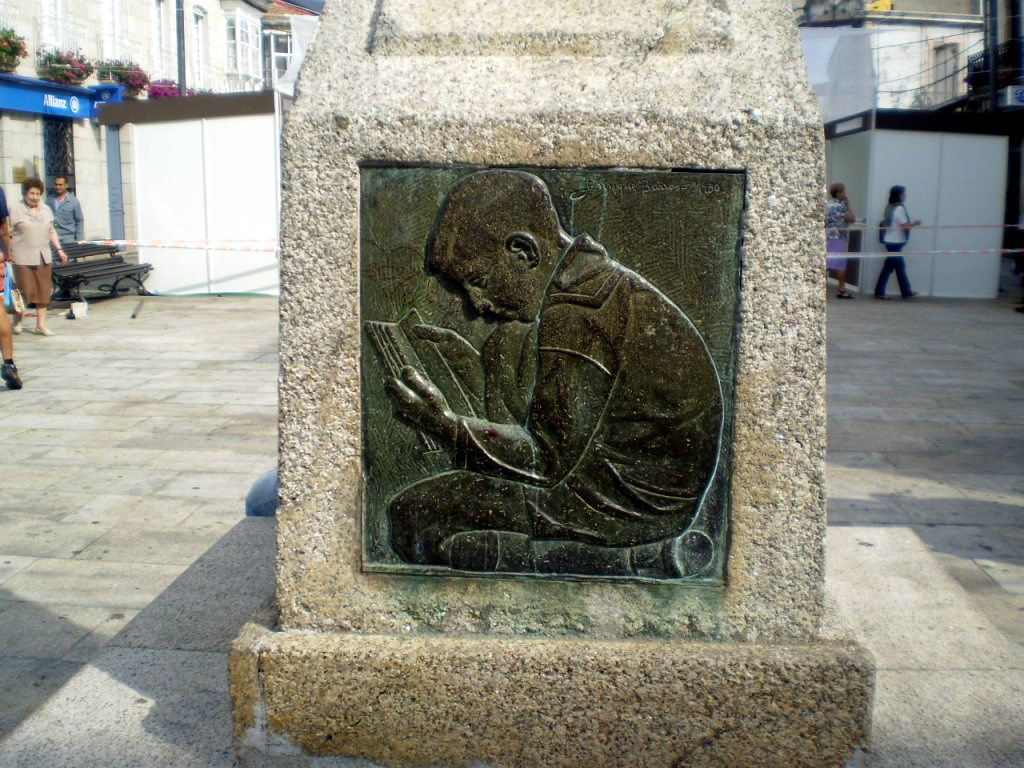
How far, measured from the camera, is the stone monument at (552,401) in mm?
2477

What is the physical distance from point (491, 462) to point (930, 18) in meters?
30.6

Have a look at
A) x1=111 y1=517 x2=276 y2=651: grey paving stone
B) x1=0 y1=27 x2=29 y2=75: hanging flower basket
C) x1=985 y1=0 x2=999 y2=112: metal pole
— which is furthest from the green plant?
x1=111 y1=517 x2=276 y2=651: grey paving stone

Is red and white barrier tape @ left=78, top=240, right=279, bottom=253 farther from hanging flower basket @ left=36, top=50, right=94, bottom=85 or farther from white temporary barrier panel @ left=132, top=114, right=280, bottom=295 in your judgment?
hanging flower basket @ left=36, top=50, right=94, bottom=85

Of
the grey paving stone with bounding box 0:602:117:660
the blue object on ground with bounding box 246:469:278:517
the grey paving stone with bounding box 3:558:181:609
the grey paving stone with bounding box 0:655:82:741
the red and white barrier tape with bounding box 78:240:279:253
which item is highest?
the red and white barrier tape with bounding box 78:240:279:253

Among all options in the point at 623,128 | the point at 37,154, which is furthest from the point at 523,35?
the point at 37,154

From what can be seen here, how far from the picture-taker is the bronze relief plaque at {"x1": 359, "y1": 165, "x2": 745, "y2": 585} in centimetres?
250

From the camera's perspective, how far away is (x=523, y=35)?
8.37 ft

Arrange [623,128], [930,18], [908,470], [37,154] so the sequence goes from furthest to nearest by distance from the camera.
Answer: [930,18] < [37,154] < [908,470] < [623,128]

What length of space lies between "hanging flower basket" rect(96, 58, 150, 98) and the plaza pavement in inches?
491

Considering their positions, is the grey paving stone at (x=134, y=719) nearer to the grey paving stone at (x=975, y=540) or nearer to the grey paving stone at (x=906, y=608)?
the grey paving stone at (x=906, y=608)

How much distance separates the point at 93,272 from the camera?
14242 millimetres

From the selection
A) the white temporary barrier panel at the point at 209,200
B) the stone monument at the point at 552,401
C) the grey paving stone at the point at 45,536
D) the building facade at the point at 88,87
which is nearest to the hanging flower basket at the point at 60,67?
the building facade at the point at 88,87

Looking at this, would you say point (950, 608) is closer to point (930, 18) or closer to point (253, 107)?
point (253, 107)

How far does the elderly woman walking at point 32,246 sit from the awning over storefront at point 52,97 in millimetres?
7163
